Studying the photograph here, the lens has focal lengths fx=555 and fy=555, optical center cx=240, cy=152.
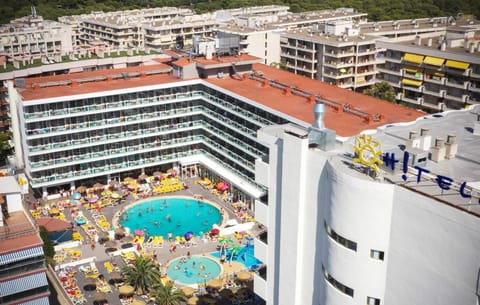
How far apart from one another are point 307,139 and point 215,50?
177ft

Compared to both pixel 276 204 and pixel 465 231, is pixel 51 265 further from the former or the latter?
pixel 465 231

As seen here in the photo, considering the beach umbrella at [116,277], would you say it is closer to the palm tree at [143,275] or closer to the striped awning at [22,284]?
the palm tree at [143,275]

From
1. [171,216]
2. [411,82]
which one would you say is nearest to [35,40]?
[171,216]

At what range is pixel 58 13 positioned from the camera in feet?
589

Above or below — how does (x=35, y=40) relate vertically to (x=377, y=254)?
above

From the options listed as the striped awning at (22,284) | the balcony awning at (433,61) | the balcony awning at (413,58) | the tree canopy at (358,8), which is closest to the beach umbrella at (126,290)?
the striped awning at (22,284)

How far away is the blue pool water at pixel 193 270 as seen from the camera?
192 ft

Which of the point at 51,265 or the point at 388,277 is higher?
the point at 388,277

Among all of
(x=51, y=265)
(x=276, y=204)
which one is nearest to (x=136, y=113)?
(x=51, y=265)

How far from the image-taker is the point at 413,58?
9494cm

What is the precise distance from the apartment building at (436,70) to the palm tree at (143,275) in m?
57.3

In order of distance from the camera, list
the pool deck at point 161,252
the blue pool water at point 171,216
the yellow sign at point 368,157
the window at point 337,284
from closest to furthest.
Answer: the yellow sign at point 368,157 → the window at point 337,284 → the pool deck at point 161,252 → the blue pool water at point 171,216

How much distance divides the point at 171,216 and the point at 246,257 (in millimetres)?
15833

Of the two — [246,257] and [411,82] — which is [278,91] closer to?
[246,257]
